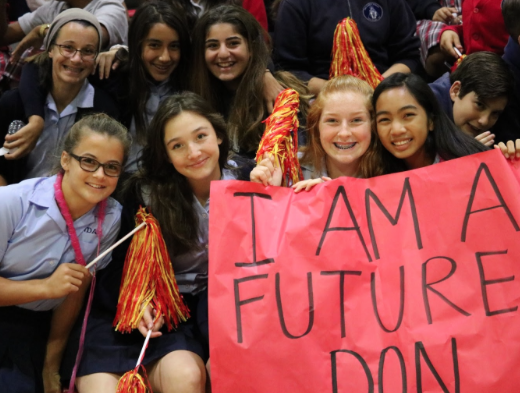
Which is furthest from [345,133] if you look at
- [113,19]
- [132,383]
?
[113,19]

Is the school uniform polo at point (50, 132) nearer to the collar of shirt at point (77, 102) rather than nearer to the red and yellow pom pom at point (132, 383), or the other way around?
the collar of shirt at point (77, 102)

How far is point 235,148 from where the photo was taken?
2.72 m

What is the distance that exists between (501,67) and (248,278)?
4.53 ft

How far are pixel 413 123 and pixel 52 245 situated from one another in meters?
1.25

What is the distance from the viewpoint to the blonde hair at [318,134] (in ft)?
7.32

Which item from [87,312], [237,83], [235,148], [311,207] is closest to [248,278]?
[311,207]

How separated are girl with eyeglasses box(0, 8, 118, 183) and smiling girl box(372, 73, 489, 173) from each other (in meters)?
1.21

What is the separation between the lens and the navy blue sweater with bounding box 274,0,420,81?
9.98 feet

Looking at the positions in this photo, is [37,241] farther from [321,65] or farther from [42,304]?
[321,65]

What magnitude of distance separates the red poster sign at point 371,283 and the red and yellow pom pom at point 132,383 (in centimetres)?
32

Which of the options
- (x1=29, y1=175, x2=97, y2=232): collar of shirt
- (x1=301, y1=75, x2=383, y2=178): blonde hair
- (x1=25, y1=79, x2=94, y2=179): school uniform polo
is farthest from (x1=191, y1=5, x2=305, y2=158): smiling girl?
(x1=29, y1=175, x2=97, y2=232): collar of shirt

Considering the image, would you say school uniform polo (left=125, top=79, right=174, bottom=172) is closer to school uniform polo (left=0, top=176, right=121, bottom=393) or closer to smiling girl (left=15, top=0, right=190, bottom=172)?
smiling girl (left=15, top=0, right=190, bottom=172)

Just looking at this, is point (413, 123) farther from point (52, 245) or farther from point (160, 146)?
point (52, 245)

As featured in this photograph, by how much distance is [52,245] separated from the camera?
217 centimetres
